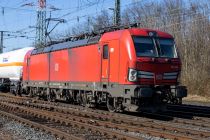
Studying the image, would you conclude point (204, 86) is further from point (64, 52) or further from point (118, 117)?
point (118, 117)

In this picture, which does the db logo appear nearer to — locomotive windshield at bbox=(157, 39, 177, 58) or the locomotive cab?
the locomotive cab

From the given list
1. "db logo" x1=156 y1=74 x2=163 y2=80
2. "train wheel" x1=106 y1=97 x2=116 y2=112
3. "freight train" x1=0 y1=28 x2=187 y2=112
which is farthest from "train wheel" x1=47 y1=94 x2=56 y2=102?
"db logo" x1=156 y1=74 x2=163 y2=80

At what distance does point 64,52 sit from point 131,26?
626 centimetres

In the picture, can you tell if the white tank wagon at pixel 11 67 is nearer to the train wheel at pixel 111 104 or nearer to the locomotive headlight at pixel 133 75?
the train wheel at pixel 111 104

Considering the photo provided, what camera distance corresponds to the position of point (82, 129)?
1406cm

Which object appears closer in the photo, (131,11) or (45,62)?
(45,62)

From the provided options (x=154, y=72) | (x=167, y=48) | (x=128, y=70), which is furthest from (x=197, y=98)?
(x=128, y=70)

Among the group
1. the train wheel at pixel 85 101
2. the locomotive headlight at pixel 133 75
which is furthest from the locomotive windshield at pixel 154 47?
the train wheel at pixel 85 101

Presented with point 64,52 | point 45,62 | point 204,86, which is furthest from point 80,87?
point 204,86

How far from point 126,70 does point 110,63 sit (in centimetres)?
150

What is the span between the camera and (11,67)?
37.5m

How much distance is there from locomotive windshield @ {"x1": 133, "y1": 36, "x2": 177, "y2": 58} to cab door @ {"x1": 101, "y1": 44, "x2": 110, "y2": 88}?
1731mm

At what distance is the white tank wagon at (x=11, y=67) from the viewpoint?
1401 inches

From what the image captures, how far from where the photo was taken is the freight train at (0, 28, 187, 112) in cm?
1670
